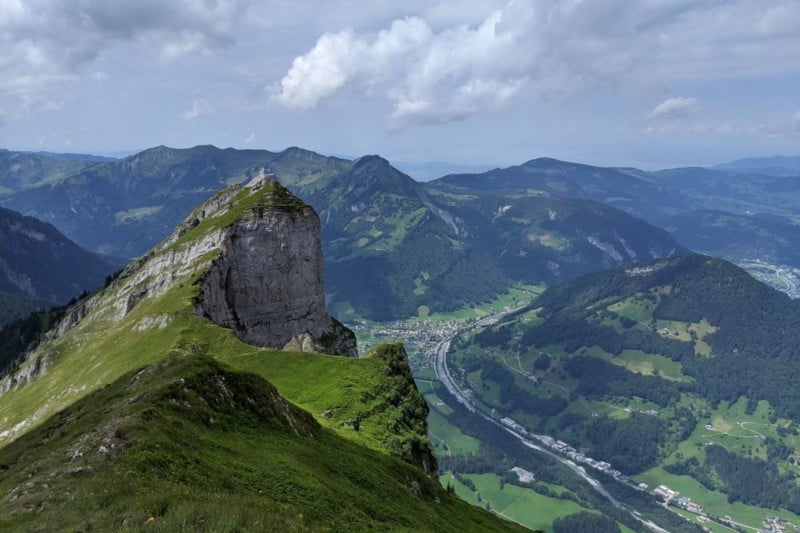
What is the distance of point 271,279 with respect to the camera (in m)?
124

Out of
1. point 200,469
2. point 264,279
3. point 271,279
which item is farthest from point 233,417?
point 264,279

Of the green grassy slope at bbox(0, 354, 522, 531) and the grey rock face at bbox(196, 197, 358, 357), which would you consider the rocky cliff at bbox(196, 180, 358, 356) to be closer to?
the grey rock face at bbox(196, 197, 358, 357)

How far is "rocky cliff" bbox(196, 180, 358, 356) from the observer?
122438 millimetres

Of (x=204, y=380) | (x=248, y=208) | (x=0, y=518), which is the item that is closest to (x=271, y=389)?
(x=204, y=380)

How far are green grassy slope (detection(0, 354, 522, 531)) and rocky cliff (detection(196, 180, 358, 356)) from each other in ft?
222

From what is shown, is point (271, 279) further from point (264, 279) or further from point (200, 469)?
point (200, 469)

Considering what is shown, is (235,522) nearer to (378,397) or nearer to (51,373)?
(378,397)

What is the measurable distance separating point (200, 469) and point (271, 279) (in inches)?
3713

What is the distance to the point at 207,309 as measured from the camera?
385 feet

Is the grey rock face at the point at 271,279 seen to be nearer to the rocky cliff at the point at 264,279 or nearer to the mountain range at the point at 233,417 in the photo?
the rocky cliff at the point at 264,279

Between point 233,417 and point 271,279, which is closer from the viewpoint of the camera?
point 233,417

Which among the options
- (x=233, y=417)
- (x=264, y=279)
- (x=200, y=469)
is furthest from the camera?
(x=264, y=279)

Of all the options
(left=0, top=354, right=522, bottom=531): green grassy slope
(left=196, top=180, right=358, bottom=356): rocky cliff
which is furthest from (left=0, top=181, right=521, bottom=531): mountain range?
(left=196, top=180, right=358, bottom=356): rocky cliff

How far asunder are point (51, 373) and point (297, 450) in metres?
116
